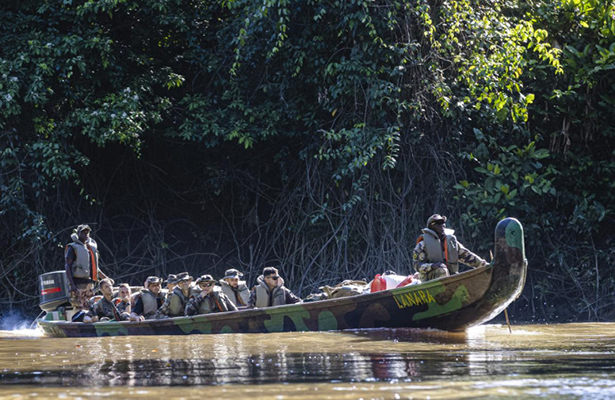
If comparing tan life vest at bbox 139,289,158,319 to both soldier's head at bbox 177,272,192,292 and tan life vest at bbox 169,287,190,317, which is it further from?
soldier's head at bbox 177,272,192,292

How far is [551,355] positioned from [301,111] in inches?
314

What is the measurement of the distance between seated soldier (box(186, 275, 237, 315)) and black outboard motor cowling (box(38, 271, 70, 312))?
8.31ft

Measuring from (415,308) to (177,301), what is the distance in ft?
11.7

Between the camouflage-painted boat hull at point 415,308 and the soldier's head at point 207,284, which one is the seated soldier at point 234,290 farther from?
the camouflage-painted boat hull at point 415,308

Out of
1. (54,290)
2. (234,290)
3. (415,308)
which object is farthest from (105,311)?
(415,308)

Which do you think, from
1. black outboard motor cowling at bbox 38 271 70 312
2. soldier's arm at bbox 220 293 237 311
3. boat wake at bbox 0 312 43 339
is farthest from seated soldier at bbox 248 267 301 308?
boat wake at bbox 0 312 43 339

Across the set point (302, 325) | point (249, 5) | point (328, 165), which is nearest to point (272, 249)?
point (328, 165)

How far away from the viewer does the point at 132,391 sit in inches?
260

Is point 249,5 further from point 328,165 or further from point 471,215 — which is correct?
point 471,215

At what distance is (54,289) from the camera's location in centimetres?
1393

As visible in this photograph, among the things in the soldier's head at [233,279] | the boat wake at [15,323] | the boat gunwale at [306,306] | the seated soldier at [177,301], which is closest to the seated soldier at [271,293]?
the boat gunwale at [306,306]

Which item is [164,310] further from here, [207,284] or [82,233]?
[82,233]

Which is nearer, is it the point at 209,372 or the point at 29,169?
the point at 209,372

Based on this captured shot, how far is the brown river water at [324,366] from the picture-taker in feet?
21.0
